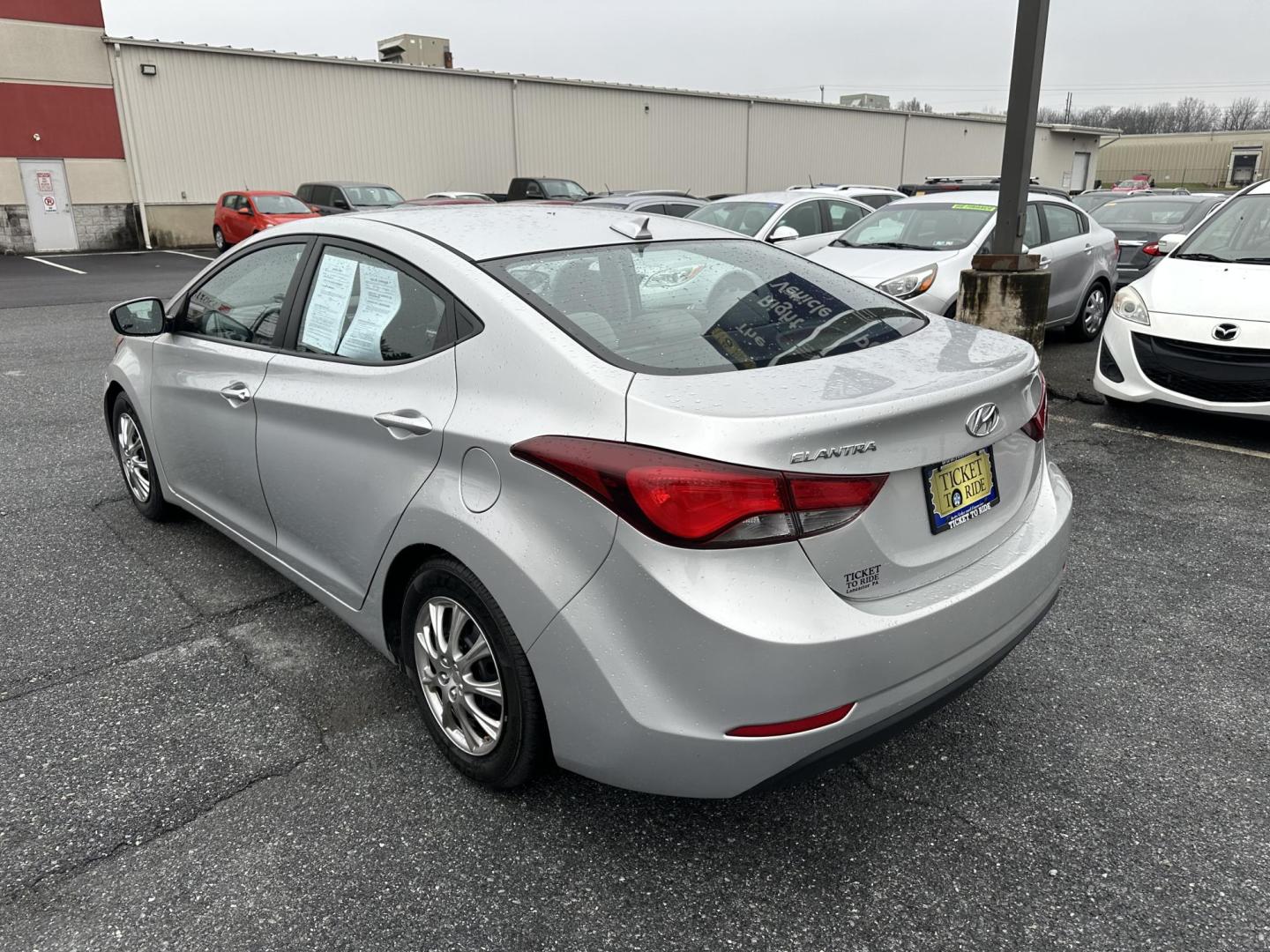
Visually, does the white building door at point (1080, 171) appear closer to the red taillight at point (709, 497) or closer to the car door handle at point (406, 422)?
the car door handle at point (406, 422)

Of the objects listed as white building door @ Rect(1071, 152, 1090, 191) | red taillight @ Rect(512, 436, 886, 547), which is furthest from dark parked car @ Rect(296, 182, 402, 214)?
white building door @ Rect(1071, 152, 1090, 191)

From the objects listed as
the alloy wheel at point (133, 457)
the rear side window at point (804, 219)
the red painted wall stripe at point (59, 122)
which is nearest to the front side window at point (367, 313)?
the alloy wheel at point (133, 457)

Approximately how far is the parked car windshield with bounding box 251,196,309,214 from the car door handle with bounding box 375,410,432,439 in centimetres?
1987

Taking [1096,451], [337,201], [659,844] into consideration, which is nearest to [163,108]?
[337,201]

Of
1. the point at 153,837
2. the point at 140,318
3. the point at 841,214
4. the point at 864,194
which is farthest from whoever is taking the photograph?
the point at 864,194

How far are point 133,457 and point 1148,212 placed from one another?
14.4 metres

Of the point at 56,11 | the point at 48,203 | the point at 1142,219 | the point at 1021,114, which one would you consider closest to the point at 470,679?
the point at 1021,114

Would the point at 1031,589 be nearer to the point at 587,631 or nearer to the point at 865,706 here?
the point at 865,706

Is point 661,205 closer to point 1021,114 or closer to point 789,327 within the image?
point 1021,114

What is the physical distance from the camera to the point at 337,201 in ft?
72.1

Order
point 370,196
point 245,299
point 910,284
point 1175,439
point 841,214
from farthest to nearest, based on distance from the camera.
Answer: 1. point 370,196
2. point 841,214
3. point 910,284
4. point 1175,439
5. point 245,299

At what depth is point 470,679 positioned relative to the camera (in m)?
2.51

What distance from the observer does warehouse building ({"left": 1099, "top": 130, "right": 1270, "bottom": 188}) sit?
67.1 meters

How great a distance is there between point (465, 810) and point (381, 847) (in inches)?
9.4
